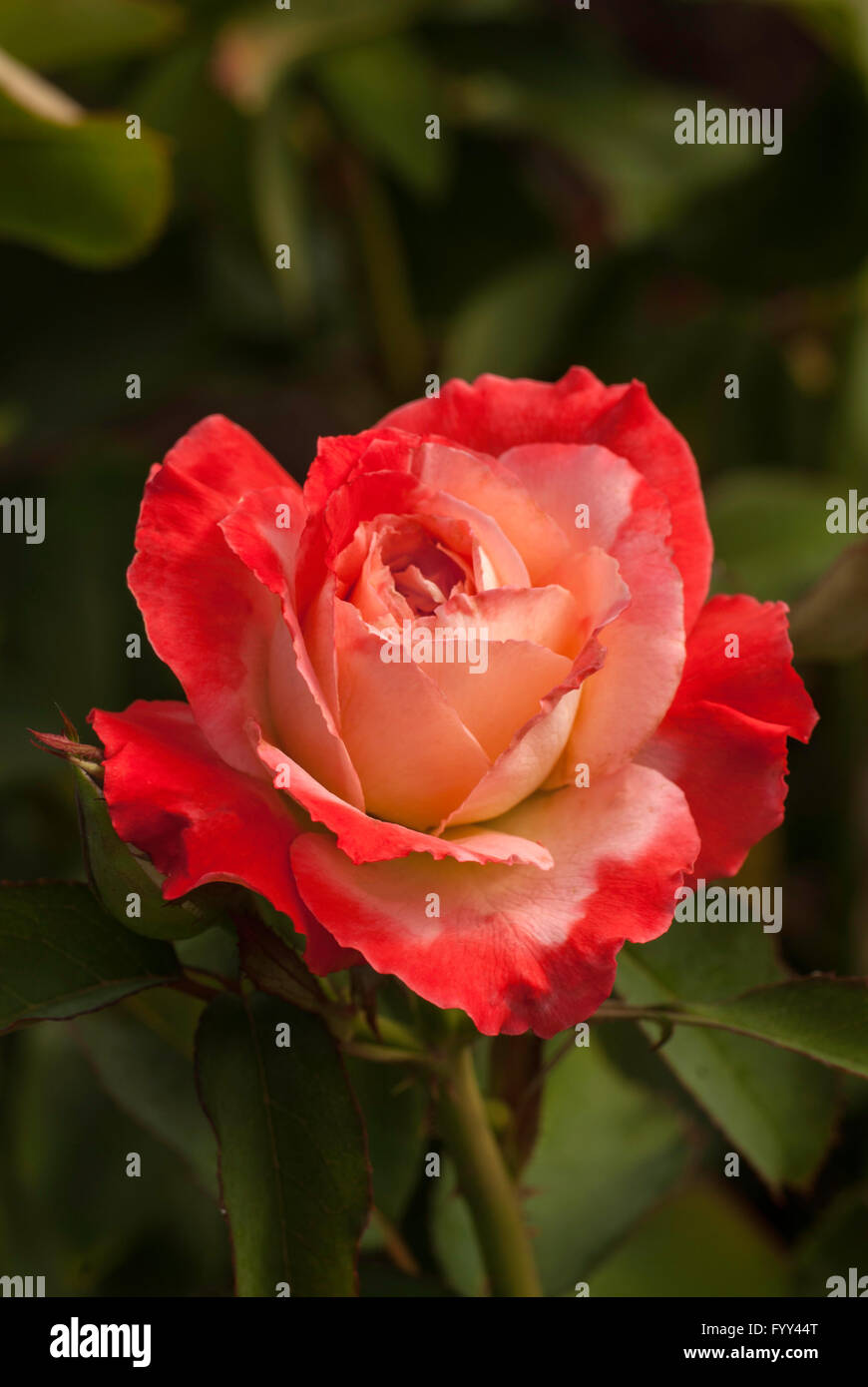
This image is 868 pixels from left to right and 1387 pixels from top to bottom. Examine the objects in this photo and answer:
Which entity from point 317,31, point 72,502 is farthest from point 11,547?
point 317,31

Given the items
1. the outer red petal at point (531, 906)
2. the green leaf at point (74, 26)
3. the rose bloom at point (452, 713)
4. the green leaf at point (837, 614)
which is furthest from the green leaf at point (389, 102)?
the outer red petal at point (531, 906)

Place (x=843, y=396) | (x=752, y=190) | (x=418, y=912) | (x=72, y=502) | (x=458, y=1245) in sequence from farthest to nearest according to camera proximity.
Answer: (x=752, y=190), (x=843, y=396), (x=72, y=502), (x=458, y=1245), (x=418, y=912)

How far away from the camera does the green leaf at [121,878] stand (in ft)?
1.29

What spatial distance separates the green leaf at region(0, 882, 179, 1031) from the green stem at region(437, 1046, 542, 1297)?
113mm

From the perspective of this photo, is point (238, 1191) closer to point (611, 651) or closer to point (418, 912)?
point (418, 912)

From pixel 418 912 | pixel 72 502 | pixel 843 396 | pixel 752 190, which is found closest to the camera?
pixel 418 912

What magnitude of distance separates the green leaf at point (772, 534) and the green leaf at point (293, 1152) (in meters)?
0.53

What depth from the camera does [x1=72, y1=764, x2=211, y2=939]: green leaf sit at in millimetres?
392

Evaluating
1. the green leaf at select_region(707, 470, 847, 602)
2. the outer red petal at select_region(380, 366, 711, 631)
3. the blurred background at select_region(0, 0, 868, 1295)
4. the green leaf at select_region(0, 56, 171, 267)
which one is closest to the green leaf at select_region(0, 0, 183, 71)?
the blurred background at select_region(0, 0, 868, 1295)

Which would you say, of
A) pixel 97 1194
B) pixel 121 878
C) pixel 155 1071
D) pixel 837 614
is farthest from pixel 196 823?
pixel 97 1194

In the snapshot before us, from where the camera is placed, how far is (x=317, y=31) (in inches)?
45.6

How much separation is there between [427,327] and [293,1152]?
3.97 ft

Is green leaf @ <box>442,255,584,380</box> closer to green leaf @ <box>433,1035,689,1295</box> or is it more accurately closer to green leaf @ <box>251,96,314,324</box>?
green leaf @ <box>251,96,314,324</box>
